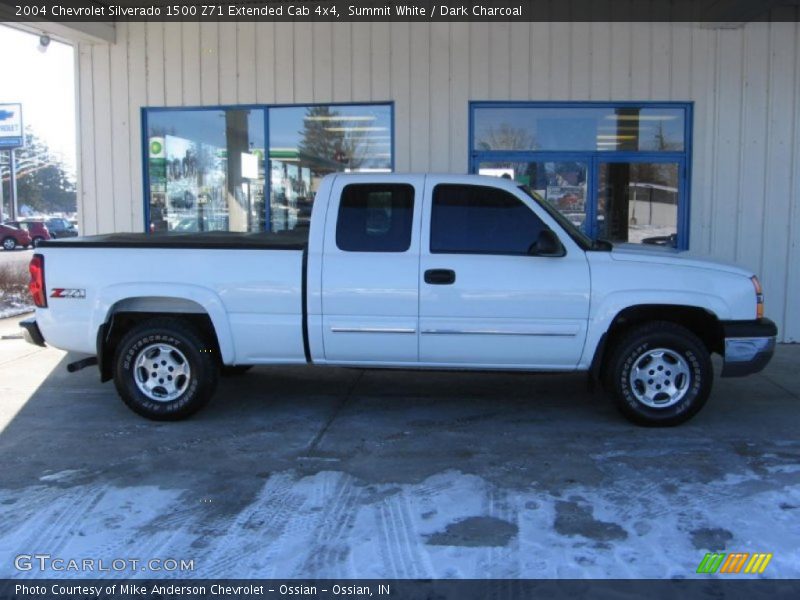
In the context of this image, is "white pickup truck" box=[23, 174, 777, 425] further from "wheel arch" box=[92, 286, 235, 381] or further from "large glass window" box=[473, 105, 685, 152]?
"large glass window" box=[473, 105, 685, 152]

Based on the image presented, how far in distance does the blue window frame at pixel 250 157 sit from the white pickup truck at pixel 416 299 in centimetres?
427

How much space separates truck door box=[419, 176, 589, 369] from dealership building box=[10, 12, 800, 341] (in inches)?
162

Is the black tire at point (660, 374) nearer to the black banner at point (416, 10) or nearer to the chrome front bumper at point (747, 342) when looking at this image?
the chrome front bumper at point (747, 342)

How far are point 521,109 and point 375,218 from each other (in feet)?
15.0

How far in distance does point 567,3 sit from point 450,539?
762cm

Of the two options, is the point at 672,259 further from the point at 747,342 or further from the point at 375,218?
the point at 375,218

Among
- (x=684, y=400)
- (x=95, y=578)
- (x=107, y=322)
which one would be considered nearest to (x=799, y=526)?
(x=684, y=400)

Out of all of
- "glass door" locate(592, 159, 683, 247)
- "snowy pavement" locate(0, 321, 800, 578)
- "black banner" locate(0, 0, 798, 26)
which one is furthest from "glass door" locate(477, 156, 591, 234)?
"snowy pavement" locate(0, 321, 800, 578)

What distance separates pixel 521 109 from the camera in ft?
32.9

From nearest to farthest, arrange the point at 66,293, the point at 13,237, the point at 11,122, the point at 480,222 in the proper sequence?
the point at 480,222, the point at 66,293, the point at 13,237, the point at 11,122

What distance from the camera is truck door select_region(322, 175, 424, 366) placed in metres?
6.04

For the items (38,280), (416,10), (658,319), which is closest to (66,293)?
(38,280)

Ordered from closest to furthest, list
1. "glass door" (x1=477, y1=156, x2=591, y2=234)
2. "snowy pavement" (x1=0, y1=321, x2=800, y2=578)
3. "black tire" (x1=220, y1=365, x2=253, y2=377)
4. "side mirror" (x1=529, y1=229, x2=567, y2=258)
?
"snowy pavement" (x1=0, y1=321, x2=800, y2=578)
"side mirror" (x1=529, y1=229, x2=567, y2=258)
"black tire" (x1=220, y1=365, x2=253, y2=377)
"glass door" (x1=477, y1=156, x2=591, y2=234)
